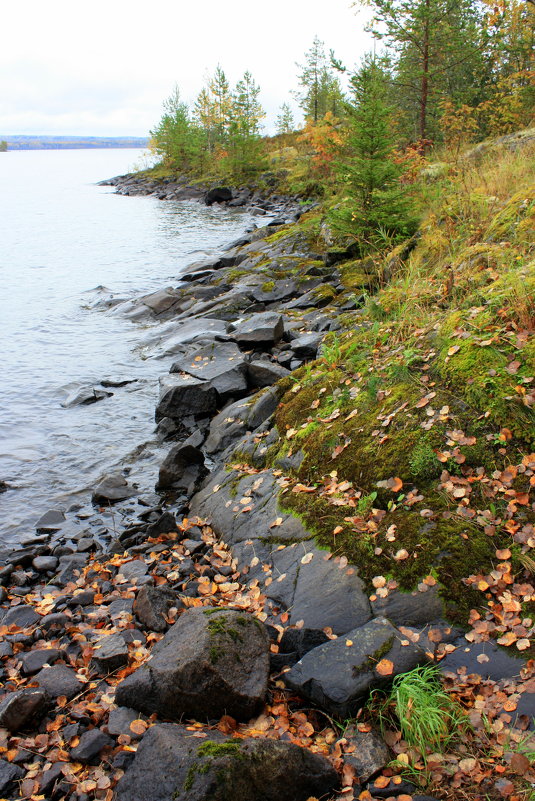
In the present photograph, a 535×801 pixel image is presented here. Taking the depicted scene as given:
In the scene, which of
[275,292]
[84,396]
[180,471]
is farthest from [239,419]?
[275,292]

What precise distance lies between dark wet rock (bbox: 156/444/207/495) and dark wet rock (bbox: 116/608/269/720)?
13.0 feet

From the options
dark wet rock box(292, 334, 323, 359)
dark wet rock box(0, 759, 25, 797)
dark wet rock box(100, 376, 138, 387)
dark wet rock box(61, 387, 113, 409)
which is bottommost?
dark wet rock box(0, 759, 25, 797)

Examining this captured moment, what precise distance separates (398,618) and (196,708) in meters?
1.60

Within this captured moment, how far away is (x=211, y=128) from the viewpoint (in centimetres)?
6794

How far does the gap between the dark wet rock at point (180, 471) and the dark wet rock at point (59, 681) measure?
3.60 m

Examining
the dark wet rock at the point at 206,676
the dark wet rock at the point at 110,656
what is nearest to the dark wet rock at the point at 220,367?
the dark wet rock at the point at 110,656

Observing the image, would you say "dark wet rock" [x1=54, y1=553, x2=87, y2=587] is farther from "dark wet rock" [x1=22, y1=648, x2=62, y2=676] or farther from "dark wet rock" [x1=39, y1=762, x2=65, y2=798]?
"dark wet rock" [x1=39, y1=762, x2=65, y2=798]

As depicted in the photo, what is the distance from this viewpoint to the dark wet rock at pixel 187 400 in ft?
31.1

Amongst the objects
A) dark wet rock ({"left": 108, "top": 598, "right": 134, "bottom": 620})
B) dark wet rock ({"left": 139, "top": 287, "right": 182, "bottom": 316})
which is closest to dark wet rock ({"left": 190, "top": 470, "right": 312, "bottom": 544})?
dark wet rock ({"left": 108, "top": 598, "right": 134, "bottom": 620})

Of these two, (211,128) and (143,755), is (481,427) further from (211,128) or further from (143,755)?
(211,128)

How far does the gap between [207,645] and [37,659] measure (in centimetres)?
171

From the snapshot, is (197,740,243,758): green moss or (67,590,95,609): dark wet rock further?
(67,590,95,609): dark wet rock

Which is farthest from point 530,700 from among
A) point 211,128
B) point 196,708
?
point 211,128

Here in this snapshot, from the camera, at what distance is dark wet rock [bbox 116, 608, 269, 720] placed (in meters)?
3.64
